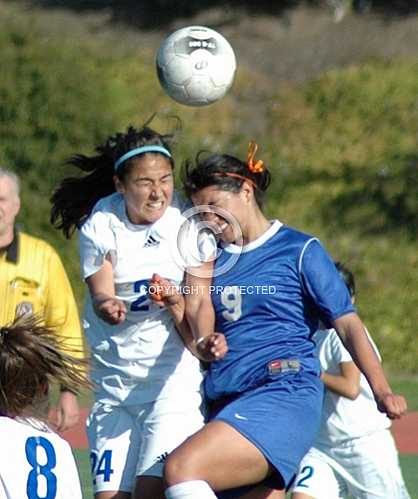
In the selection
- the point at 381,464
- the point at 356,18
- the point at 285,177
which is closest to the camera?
the point at 381,464

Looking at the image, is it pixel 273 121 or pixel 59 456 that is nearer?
pixel 59 456

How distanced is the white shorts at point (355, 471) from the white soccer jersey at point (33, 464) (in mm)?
2537

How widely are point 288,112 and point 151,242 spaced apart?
44.0 feet

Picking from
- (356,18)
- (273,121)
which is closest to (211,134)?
(273,121)

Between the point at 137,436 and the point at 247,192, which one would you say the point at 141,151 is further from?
the point at 137,436

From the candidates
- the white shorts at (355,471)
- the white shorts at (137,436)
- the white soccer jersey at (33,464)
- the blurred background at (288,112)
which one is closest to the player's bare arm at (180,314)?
the white shorts at (137,436)

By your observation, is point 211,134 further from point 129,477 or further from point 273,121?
point 129,477

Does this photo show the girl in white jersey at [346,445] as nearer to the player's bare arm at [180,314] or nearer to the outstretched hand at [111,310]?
the player's bare arm at [180,314]

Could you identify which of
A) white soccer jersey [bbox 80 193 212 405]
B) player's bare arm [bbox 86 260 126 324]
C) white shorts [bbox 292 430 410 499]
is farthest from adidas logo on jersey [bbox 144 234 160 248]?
white shorts [bbox 292 430 410 499]

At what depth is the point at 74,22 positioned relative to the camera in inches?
875

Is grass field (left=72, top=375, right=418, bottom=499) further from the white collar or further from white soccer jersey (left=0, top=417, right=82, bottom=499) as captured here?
white soccer jersey (left=0, top=417, right=82, bottom=499)

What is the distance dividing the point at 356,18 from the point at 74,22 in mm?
4638

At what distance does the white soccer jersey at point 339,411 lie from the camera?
6289mm

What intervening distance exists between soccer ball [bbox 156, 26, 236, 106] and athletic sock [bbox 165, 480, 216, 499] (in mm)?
2269
